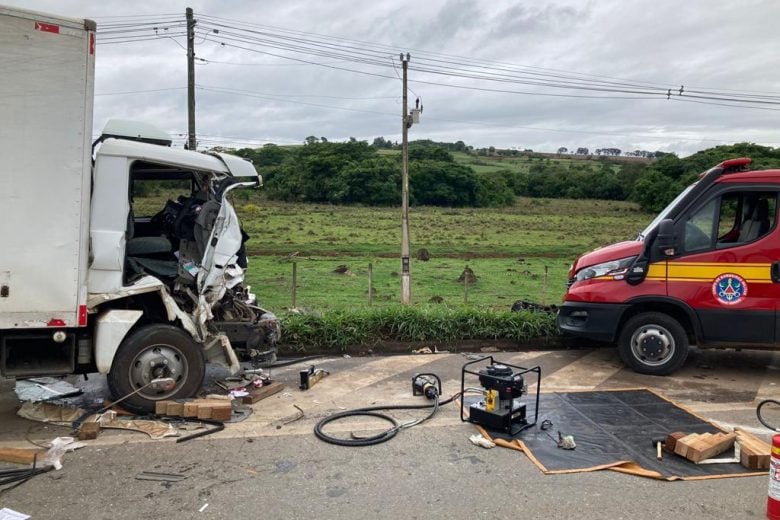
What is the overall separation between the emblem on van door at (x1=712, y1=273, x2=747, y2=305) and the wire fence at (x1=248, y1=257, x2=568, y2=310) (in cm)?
534

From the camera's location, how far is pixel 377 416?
6.11 m

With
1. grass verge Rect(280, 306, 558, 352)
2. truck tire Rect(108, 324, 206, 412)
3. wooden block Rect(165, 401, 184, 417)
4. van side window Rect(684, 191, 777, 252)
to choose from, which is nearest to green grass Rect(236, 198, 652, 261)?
grass verge Rect(280, 306, 558, 352)

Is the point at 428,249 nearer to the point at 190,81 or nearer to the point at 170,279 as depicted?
the point at 190,81

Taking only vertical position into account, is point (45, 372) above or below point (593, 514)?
above

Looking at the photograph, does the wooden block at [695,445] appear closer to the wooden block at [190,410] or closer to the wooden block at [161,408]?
the wooden block at [190,410]

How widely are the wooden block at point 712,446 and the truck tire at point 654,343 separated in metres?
2.37

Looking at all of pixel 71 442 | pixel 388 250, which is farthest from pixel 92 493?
pixel 388 250

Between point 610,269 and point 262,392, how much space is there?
4.68 meters

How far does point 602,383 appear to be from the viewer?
748 cm

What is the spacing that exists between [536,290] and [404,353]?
10.8 m

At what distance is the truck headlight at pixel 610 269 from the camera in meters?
7.89

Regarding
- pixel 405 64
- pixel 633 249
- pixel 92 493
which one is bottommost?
pixel 92 493

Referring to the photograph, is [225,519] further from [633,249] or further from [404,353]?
[633,249]

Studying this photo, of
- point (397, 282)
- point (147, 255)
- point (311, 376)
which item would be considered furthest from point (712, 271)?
point (397, 282)
